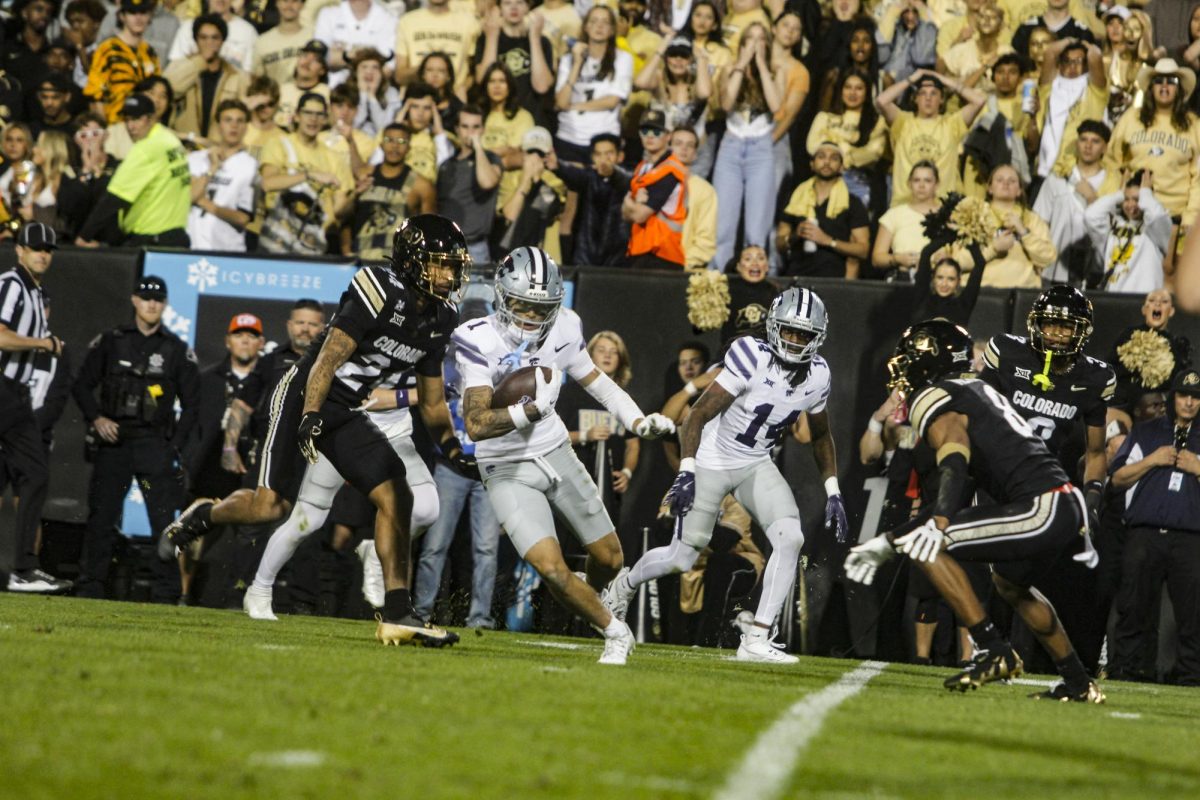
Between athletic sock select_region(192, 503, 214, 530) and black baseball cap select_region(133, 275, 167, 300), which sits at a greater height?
black baseball cap select_region(133, 275, 167, 300)

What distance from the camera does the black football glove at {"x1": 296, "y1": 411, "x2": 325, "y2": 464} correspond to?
23.2 ft

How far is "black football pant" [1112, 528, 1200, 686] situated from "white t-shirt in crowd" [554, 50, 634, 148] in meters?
4.94

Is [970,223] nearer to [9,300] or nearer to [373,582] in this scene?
[373,582]

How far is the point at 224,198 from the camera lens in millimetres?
12305

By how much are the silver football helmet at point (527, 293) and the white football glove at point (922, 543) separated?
1960 mm

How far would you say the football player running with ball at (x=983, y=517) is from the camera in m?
6.71

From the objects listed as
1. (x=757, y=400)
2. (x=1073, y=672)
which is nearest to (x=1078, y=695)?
(x=1073, y=672)

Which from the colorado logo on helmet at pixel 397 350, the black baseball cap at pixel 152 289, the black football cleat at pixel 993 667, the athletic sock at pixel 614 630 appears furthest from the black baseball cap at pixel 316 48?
the black football cleat at pixel 993 667

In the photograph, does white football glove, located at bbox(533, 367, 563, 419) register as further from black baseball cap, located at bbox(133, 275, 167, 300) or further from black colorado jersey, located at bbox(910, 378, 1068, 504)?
black baseball cap, located at bbox(133, 275, 167, 300)

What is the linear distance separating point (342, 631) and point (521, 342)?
2.06 metres

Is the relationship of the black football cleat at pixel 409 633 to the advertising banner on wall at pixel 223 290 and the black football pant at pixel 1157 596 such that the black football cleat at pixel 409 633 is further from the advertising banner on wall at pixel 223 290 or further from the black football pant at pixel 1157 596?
the advertising banner on wall at pixel 223 290

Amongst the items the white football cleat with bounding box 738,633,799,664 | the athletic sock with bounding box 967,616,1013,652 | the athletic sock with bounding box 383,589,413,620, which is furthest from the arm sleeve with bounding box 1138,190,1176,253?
the athletic sock with bounding box 383,589,413,620

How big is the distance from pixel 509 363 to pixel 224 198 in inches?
211

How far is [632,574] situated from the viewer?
9156 mm
